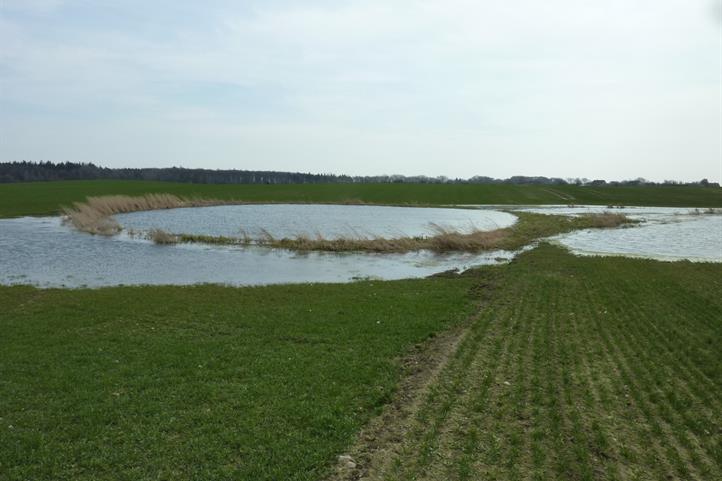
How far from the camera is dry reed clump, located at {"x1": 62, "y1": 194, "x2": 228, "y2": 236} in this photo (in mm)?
41728

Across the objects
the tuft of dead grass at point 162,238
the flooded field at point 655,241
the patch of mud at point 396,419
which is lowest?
the patch of mud at point 396,419

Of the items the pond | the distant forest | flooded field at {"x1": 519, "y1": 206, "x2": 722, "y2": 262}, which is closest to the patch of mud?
the pond

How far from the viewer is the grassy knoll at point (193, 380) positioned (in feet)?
22.9

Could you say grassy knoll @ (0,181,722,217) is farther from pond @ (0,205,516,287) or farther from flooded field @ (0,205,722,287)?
pond @ (0,205,516,287)

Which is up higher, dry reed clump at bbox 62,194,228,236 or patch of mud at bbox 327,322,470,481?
dry reed clump at bbox 62,194,228,236

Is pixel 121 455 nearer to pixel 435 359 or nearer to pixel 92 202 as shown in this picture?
pixel 435 359

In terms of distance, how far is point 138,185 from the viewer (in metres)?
101

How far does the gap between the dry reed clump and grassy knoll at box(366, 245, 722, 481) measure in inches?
1431

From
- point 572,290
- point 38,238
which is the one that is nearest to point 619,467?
point 572,290

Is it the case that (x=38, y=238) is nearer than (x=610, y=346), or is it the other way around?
(x=610, y=346)

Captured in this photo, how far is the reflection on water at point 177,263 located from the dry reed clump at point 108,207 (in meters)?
4.00

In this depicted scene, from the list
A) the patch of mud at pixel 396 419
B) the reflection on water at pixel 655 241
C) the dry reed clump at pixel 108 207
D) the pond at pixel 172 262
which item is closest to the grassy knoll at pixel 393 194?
the dry reed clump at pixel 108 207

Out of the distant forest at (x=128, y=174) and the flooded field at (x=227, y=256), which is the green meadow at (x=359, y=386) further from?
the distant forest at (x=128, y=174)

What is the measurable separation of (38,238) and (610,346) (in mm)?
38242
